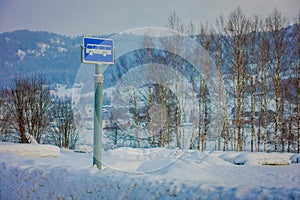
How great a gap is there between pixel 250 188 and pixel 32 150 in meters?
10.3

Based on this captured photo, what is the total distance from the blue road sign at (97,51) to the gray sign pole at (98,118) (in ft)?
0.54

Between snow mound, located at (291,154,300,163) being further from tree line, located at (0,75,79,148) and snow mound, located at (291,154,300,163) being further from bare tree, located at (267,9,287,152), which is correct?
tree line, located at (0,75,79,148)

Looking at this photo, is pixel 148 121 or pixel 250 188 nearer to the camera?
pixel 250 188

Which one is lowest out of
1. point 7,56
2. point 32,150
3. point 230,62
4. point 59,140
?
point 59,140

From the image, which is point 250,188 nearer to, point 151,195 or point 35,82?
point 151,195

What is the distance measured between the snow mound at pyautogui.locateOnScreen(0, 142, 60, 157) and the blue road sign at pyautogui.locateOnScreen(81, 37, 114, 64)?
6.79 m

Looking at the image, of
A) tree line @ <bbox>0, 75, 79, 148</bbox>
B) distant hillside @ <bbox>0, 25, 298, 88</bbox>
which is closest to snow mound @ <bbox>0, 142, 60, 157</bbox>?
distant hillside @ <bbox>0, 25, 298, 88</bbox>

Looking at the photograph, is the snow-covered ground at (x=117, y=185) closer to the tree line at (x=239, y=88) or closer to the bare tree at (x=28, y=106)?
the tree line at (x=239, y=88)

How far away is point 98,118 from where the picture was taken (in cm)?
559

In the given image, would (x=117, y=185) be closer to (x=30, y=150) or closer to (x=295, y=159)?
(x=30, y=150)

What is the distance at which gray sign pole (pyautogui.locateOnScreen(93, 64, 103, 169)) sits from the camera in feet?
18.3

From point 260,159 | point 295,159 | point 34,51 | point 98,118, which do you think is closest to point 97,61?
point 98,118

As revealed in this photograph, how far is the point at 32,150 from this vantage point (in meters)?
11.7

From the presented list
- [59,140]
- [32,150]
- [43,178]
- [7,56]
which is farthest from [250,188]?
[7,56]
